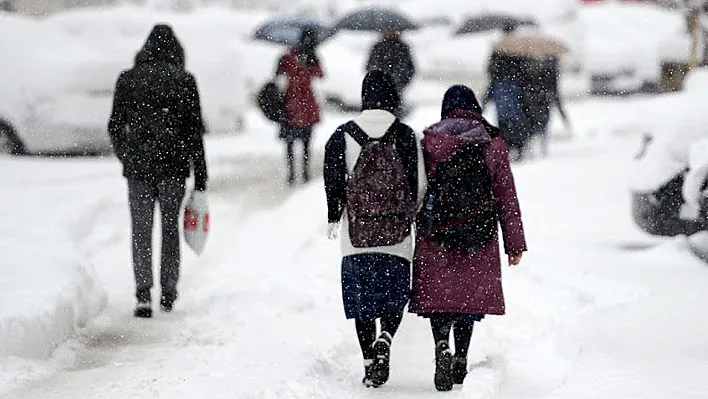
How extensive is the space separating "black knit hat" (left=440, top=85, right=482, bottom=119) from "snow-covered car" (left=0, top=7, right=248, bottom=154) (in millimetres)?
9652

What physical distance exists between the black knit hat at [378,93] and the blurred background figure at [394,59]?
24.5 ft

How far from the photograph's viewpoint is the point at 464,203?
5.71m

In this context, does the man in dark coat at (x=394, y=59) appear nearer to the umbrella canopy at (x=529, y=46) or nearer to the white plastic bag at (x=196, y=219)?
the umbrella canopy at (x=529, y=46)

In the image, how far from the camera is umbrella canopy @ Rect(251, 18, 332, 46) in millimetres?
18891

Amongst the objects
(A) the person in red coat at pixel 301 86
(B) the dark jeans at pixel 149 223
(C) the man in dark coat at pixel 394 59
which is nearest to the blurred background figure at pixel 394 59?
(C) the man in dark coat at pixel 394 59

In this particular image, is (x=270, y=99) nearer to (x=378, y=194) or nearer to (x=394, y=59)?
(x=394, y=59)

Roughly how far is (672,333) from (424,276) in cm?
199

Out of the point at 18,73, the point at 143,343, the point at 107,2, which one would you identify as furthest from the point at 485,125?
the point at 107,2

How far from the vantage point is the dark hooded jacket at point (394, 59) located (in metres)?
13.4

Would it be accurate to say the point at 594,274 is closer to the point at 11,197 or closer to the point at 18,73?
the point at 11,197

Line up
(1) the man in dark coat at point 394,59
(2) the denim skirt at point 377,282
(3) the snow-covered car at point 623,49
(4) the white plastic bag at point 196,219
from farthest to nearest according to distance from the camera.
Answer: (3) the snow-covered car at point 623,49, (1) the man in dark coat at point 394,59, (4) the white plastic bag at point 196,219, (2) the denim skirt at point 377,282

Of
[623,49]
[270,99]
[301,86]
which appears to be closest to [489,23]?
[301,86]

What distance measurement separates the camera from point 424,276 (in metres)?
Answer: 5.83

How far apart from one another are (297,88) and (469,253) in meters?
7.63
